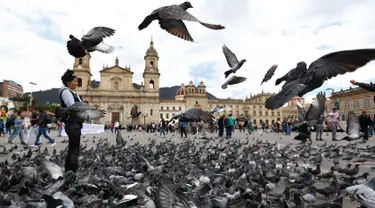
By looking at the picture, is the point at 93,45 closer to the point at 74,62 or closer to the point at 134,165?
the point at 134,165

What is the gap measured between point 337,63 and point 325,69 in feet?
0.42

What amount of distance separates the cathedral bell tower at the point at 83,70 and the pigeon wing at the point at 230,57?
208ft

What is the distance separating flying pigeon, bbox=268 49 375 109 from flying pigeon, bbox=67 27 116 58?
2.96m

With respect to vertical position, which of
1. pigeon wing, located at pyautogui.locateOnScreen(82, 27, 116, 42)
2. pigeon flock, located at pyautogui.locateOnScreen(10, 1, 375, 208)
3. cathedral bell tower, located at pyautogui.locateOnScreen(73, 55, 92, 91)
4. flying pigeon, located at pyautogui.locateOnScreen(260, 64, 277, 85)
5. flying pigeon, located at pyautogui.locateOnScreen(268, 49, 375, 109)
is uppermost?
cathedral bell tower, located at pyautogui.locateOnScreen(73, 55, 92, 91)

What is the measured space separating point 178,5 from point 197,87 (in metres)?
80.9

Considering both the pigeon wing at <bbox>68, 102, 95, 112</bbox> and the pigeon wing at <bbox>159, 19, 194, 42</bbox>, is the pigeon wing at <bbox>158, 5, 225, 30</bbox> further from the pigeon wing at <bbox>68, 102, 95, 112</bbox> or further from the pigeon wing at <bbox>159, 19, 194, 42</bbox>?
the pigeon wing at <bbox>68, 102, 95, 112</bbox>

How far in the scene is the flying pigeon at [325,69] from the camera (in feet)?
7.93

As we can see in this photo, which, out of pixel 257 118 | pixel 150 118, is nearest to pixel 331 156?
pixel 150 118

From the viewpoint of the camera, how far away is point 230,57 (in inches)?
217

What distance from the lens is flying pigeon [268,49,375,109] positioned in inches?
95.2

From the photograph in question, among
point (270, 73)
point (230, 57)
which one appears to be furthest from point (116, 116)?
point (270, 73)

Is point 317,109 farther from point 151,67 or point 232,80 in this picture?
point 151,67

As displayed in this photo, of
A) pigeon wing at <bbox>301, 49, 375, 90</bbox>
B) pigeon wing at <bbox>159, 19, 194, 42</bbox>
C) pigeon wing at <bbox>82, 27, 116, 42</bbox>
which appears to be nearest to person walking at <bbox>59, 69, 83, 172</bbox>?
pigeon wing at <bbox>82, 27, 116, 42</bbox>

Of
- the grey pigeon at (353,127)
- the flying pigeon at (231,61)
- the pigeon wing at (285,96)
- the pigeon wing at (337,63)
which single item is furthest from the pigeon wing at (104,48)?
the grey pigeon at (353,127)
